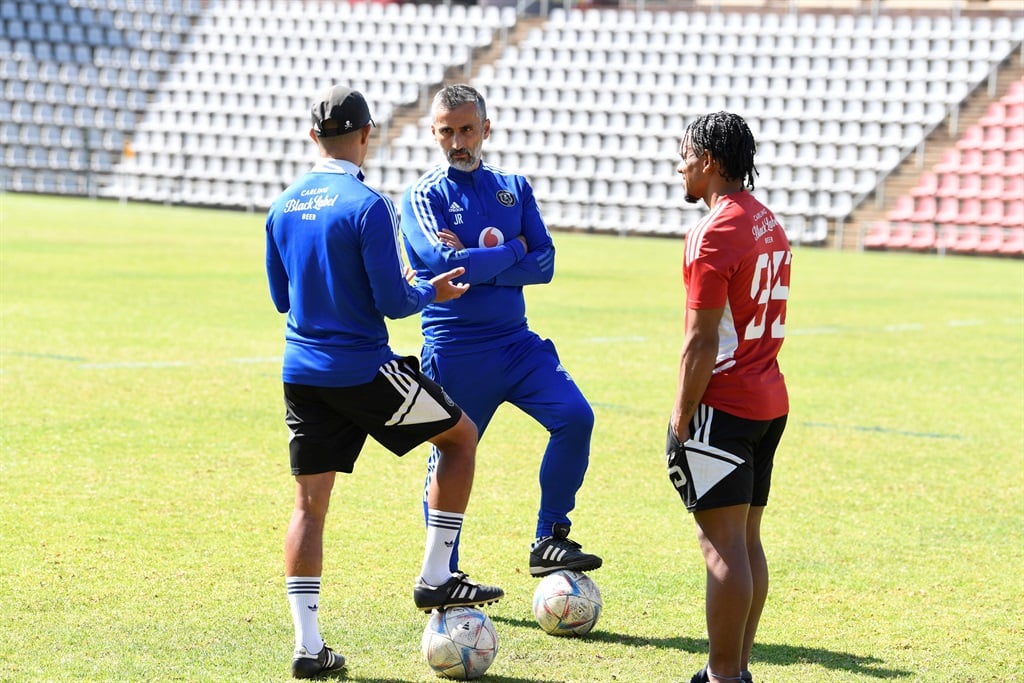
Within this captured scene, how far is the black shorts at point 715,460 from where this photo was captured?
454 cm

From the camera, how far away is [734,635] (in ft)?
14.8

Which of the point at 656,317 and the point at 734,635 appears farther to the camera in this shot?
the point at 656,317

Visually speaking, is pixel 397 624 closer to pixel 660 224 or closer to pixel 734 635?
pixel 734 635

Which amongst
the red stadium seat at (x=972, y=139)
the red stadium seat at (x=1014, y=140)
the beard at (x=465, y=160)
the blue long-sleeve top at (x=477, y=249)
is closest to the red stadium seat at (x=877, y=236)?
the red stadium seat at (x=972, y=139)

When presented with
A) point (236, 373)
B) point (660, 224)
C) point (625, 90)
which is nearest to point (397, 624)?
point (236, 373)

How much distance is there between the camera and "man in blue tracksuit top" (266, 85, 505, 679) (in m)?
4.77

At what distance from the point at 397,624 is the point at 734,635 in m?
1.50

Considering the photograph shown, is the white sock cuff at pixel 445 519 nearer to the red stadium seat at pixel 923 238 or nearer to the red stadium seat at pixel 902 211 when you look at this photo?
the red stadium seat at pixel 923 238

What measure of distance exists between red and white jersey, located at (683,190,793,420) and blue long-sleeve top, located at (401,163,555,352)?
4.46ft

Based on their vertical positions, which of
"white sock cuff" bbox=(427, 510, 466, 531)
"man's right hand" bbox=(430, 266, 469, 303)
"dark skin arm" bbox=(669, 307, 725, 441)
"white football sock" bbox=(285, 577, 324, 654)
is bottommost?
"white football sock" bbox=(285, 577, 324, 654)

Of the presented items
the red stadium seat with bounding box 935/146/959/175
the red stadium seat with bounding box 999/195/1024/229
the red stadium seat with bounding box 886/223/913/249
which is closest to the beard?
the red stadium seat with bounding box 886/223/913/249

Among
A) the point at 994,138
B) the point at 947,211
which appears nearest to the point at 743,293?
the point at 947,211

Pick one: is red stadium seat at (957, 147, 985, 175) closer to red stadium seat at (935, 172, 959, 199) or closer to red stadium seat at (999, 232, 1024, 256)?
red stadium seat at (935, 172, 959, 199)

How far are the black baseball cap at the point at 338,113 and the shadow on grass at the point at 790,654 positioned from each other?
6.84 feet
